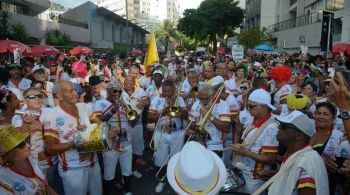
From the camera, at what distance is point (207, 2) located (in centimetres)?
5388

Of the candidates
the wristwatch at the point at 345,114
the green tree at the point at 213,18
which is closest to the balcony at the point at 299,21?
the green tree at the point at 213,18

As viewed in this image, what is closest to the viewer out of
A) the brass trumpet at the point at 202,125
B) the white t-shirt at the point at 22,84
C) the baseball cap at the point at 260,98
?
the baseball cap at the point at 260,98

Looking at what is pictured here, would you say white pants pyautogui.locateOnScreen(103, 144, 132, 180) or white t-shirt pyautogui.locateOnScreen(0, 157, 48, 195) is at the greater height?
white t-shirt pyautogui.locateOnScreen(0, 157, 48, 195)

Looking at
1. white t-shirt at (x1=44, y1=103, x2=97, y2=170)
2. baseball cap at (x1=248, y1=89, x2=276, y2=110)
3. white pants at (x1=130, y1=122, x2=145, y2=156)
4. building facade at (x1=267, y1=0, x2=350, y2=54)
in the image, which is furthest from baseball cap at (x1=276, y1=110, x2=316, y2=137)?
building facade at (x1=267, y1=0, x2=350, y2=54)

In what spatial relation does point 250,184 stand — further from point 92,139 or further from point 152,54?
point 152,54

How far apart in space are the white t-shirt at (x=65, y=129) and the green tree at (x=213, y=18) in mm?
49908

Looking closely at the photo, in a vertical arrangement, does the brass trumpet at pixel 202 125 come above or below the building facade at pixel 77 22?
below

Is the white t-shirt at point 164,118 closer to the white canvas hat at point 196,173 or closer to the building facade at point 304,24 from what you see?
the white canvas hat at point 196,173

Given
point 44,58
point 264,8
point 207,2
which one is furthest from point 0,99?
point 264,8

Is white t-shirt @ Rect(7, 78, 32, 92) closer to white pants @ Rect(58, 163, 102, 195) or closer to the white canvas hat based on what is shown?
white pants @ Rect(58, 163, 102, 195)

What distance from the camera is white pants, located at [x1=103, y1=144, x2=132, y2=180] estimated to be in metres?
5.89

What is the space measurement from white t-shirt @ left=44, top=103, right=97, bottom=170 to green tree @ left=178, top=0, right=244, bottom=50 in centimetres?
4991

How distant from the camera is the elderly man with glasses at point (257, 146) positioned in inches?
170

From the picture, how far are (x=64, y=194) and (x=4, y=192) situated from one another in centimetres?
171
